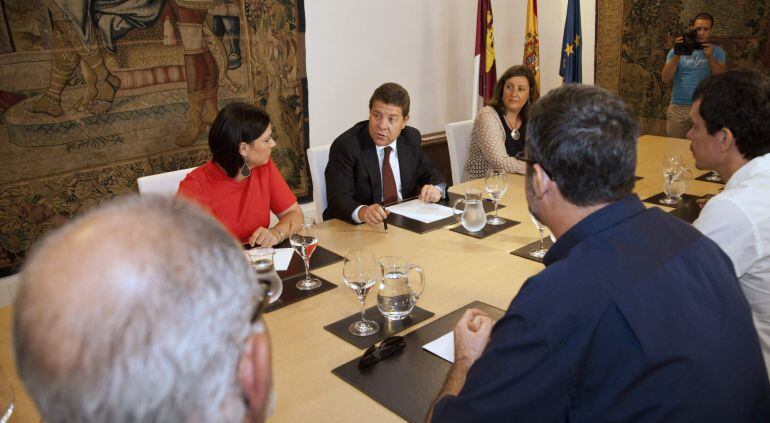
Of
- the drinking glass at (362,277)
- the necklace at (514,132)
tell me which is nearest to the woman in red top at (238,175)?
the drinking glass at (362,277)

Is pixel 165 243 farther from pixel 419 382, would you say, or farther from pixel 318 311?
pixel 318 311

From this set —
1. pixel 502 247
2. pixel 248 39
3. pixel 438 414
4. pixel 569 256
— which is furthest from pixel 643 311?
pixel 248 39

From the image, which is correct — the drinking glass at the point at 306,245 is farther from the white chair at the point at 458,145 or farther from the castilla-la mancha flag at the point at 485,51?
the castilla-la mancha flag at the point at 485,51

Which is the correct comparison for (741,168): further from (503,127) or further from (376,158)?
(503,127)

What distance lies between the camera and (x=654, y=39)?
18.1 ft

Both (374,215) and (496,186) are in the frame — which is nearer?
(374,215)

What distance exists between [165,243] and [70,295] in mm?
91

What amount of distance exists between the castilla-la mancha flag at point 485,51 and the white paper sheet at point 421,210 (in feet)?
7.72

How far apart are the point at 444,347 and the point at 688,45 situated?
4.43 m

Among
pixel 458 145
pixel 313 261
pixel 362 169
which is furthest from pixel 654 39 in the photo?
pixel 313 261

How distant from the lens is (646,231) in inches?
45.7

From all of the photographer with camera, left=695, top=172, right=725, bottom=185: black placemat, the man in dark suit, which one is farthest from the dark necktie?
the photographer with camera

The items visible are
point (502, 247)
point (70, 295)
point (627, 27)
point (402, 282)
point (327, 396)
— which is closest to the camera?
point (70, 295)

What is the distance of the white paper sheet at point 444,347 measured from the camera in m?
1.46
